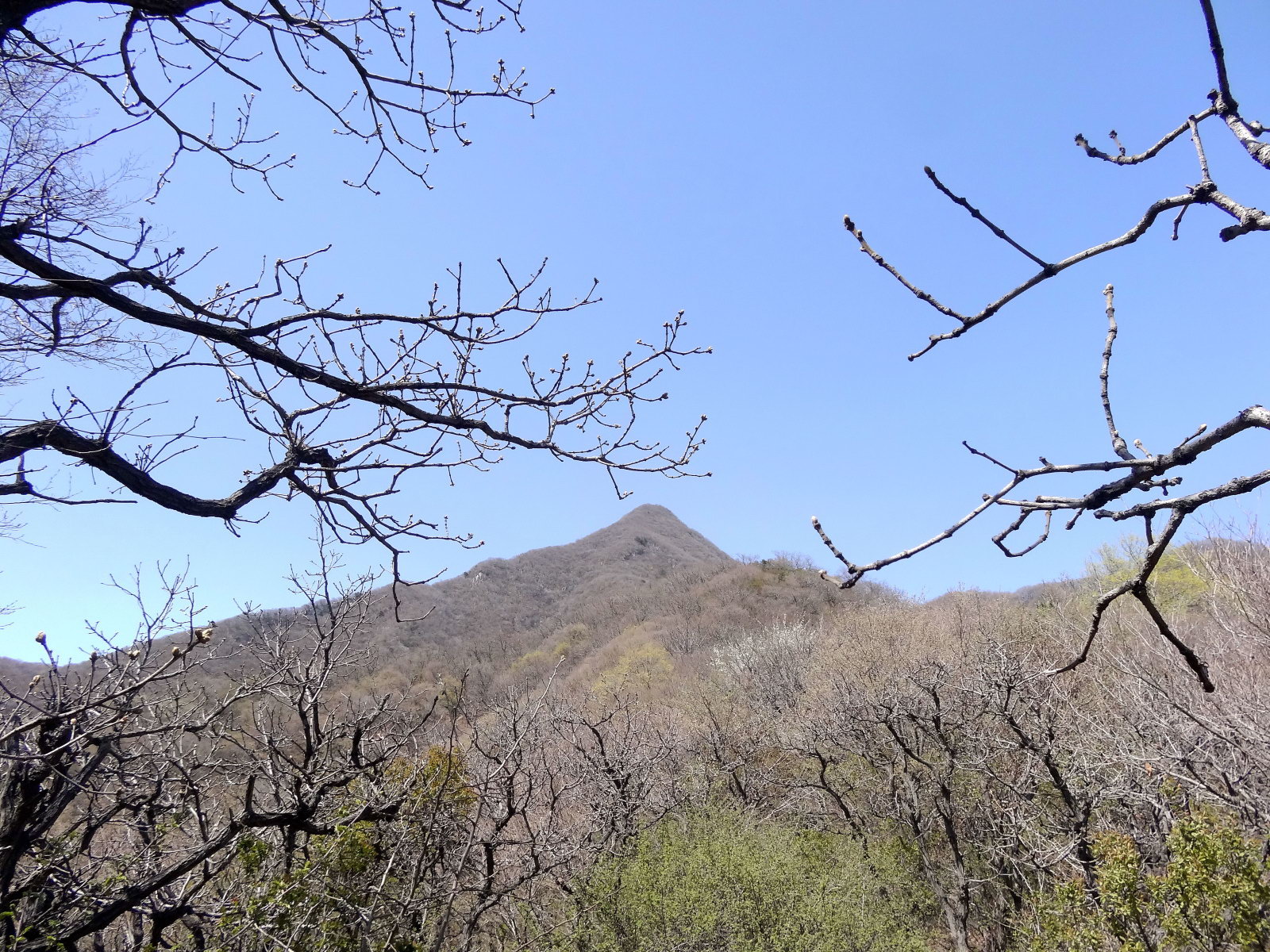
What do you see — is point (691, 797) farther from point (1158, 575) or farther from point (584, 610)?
point (584, 610)

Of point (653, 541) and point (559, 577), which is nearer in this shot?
point (559, 577)

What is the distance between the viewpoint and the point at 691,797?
12.3 meters

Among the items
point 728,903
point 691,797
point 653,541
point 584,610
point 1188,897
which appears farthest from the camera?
point 653,541

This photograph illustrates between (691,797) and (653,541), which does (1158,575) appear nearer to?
(691,797)

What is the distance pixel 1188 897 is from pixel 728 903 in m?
5.05

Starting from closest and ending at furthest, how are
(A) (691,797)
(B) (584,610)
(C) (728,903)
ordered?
(C) (728,903) → (A) (691,797) → (B) (584,610)

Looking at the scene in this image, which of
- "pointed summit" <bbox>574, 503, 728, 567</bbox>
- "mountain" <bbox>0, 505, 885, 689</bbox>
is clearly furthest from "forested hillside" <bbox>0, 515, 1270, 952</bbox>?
"pointed summit" <bbox>574, 503, 728, 567</bbox>

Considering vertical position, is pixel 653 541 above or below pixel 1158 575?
above

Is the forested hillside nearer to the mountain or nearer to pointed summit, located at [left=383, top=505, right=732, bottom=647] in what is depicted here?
the mountain

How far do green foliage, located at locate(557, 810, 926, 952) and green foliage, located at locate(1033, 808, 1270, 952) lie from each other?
3.44m

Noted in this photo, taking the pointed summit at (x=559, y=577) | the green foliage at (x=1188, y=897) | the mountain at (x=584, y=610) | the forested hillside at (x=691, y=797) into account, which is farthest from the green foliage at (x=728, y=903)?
the pointed summit at (x=559, y=577)

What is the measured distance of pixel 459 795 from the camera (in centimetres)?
708

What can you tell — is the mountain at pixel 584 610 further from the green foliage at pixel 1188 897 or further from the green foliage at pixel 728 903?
the green foliage at pixel 1188 897

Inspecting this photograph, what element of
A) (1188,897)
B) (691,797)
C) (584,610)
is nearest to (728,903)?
(691,797)
